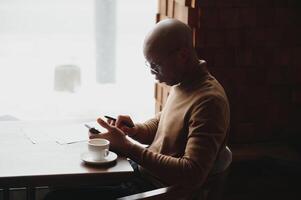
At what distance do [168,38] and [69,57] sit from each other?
2.98 feet

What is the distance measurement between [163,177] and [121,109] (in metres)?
1.05

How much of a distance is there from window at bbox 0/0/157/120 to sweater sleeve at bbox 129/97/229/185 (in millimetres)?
976

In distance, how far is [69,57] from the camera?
2518mm

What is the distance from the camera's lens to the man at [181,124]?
1617 millimetres

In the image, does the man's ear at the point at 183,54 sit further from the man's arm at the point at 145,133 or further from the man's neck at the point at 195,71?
the man's arm at the point at 145,133

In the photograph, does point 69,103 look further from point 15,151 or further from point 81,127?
point 15,151

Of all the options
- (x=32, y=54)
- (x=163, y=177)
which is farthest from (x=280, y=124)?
(x=32, y=54)

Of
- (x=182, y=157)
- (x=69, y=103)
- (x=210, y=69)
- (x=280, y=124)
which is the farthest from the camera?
(x=69, y=103)

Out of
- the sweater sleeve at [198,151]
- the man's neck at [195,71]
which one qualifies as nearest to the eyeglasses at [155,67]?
the man's neck at [195,71]

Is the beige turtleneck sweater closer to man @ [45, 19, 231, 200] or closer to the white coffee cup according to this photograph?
man @ [45, 19, 231, 200]

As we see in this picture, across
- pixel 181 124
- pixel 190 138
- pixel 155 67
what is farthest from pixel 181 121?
pixel 155 67

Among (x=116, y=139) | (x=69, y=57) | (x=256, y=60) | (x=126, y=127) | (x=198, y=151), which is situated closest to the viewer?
(x=198, y=151)

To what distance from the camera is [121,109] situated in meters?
2.66

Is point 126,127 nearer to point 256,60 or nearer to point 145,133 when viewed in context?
point 145,133
